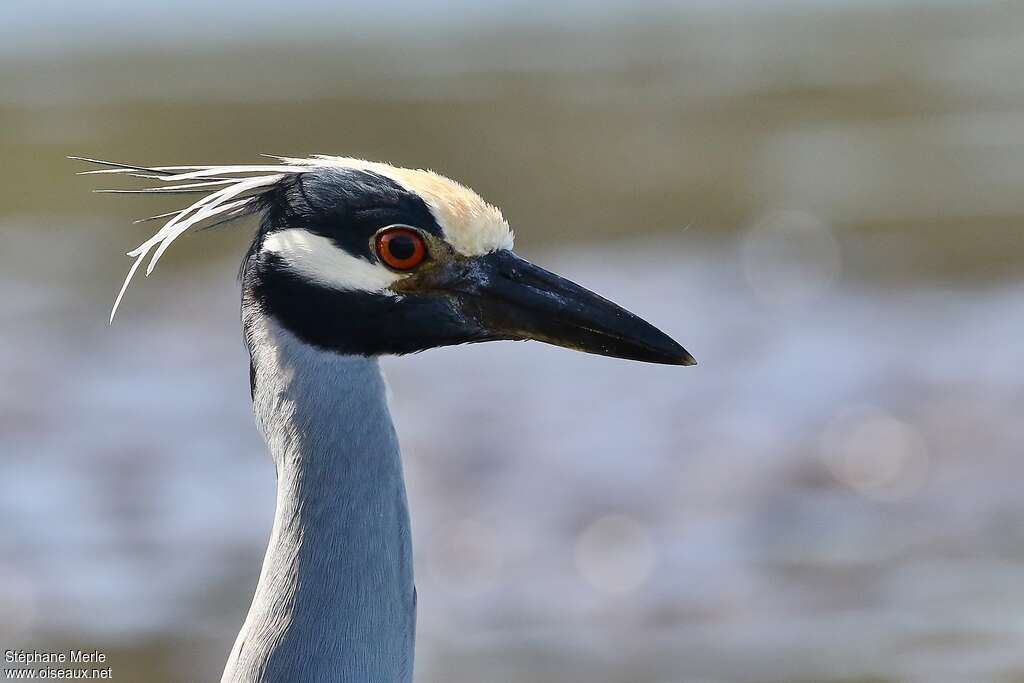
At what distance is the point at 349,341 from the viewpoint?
4355mm

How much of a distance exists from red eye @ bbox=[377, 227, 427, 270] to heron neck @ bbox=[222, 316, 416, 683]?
11.2 inches

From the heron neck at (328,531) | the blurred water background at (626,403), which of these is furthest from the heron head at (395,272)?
the blurred water background at (626,403)

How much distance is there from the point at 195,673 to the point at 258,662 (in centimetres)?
419

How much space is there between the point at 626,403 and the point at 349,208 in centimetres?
710

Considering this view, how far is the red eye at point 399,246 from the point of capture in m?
4.29

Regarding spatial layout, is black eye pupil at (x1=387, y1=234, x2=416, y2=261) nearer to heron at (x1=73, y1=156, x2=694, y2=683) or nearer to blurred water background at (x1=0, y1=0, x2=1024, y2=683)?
heron at (x1=73, y1=156, x2=694, y2=683)

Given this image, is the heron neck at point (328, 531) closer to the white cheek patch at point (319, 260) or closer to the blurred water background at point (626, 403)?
the white cheek patch at point (319, 260)

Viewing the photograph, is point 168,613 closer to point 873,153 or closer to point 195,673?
point 195,673

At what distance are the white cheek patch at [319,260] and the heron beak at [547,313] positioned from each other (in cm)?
31

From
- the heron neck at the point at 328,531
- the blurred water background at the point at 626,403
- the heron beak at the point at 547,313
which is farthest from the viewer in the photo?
the blurred water background at the point at 626,403

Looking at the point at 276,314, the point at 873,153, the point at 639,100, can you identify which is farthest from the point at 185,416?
the point at 639,100

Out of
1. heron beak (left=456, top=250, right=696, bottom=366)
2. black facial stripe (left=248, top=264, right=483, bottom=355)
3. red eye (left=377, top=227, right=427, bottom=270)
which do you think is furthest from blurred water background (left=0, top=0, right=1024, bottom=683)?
red eye (left=377, top=227, right=427, bottom=270)

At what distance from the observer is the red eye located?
429 centimetres

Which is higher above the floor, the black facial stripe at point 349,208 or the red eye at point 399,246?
the black facial stripe at point 349,208
